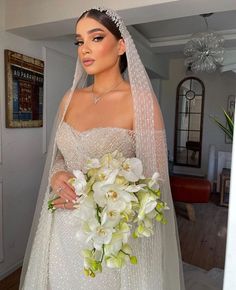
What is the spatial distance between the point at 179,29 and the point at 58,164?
2.63 meters

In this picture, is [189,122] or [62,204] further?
[189,122]

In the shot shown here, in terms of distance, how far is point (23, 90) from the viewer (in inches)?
80.6

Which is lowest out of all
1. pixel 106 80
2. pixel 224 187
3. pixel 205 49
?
pixel 224 187

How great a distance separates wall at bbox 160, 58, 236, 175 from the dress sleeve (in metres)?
4.79

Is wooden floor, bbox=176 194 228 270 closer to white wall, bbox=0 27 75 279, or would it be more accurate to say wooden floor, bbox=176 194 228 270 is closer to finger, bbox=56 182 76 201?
white wall, bbox=0 27 75 279

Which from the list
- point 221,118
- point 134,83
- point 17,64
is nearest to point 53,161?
point 134,83

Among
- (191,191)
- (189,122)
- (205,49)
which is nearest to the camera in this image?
(205,49)

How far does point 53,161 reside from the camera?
3.72ft

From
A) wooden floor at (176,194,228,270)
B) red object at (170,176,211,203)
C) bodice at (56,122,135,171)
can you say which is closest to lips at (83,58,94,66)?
bodice at (56,122,135,171)

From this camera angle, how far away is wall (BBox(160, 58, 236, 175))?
5426 millimetres

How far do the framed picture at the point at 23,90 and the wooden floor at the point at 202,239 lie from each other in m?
1.23

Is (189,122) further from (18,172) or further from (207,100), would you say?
(18,172)

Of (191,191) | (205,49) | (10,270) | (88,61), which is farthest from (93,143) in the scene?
(191,191)

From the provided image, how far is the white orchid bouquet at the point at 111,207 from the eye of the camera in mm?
640
